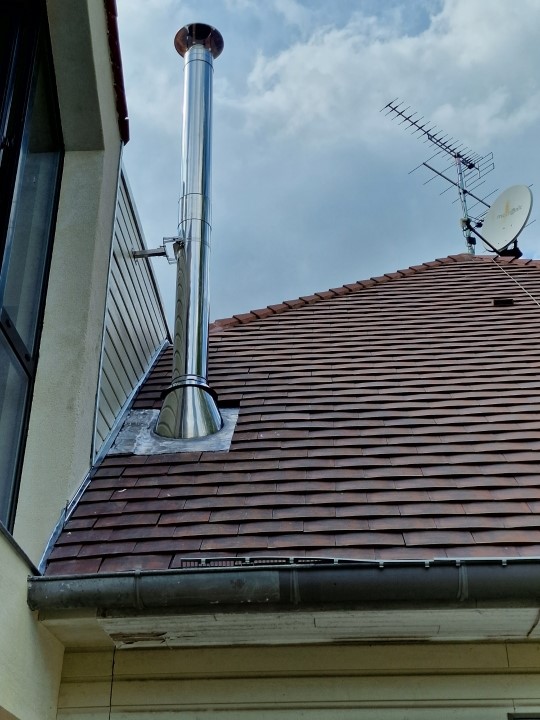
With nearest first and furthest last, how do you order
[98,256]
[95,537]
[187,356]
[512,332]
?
1. [95,537]
2. [98,256]
3. [187,356]
4. [512,332]

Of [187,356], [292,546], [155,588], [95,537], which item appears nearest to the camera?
[155,588]

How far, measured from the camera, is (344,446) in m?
4.57

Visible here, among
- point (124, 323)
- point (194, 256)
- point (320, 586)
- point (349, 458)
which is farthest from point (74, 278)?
point (320, 586)

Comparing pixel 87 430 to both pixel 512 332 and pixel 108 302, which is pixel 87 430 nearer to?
pixel 108 302

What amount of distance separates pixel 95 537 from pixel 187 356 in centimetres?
175

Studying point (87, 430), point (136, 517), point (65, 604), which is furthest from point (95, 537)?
point (87, 430)

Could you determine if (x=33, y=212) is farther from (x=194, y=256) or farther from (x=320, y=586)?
(x=320, y=586)

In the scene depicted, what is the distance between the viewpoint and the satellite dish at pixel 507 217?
377 inches

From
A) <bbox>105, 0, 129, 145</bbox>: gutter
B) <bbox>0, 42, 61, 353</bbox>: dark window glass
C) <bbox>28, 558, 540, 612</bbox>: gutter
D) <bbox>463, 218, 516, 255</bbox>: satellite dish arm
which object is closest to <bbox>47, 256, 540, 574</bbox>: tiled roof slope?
<bbox>28, 558, 540, 612</bbox>: gutter

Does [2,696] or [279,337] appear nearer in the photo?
[2,696]

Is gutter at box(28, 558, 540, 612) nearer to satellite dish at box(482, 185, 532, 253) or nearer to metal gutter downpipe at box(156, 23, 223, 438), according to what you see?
metal gutter downpipe at box(156, 23, 223, 438)

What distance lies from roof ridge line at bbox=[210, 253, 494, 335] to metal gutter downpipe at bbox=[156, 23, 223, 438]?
42.8 inches

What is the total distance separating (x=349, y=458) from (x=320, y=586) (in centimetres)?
120

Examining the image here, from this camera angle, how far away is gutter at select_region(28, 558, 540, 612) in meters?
3.30
